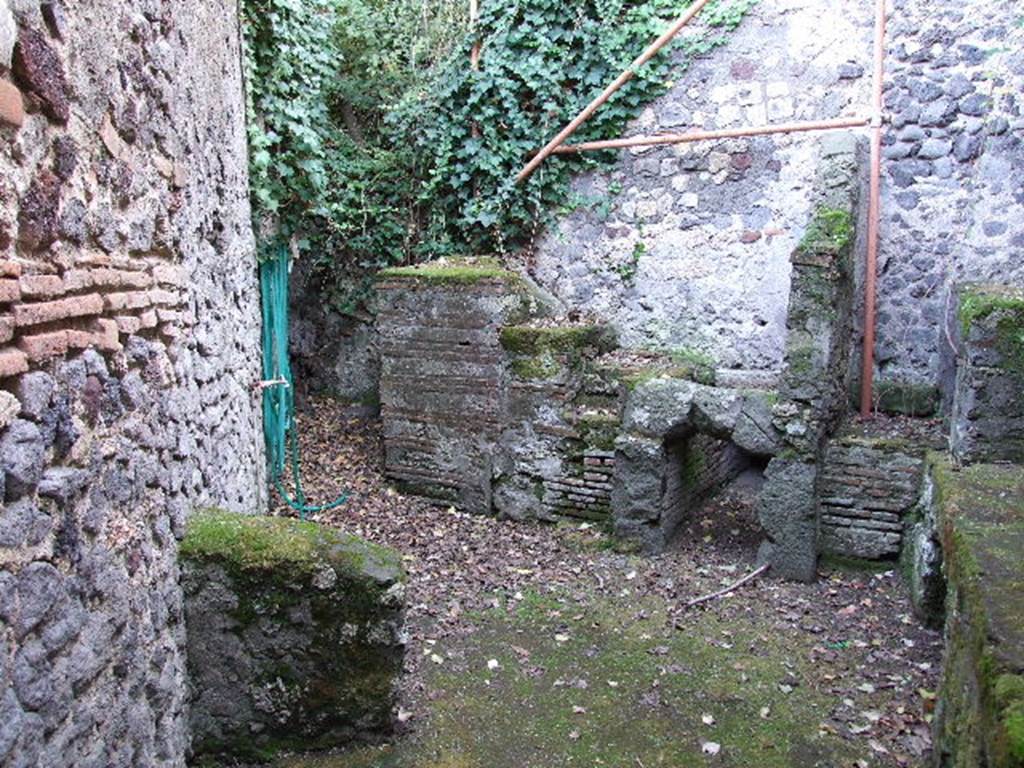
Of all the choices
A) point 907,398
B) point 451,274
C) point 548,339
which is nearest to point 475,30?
point 451,274

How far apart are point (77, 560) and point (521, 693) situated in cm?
245

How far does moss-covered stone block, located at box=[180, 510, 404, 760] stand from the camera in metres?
3.24

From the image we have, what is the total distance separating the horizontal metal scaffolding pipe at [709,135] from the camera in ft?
19.9

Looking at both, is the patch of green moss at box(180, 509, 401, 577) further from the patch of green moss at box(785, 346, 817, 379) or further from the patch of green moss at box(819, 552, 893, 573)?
the patch of green moss at box(819, 552, 893, 573)

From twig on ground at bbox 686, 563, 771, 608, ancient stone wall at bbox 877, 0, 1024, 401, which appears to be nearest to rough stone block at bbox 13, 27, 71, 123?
twig on ground at bbox 686, 563, 771, 608

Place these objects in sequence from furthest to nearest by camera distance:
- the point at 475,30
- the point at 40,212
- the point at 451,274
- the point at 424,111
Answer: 1. the point at 424,111
2. the point at 475,30
3. the point at 451,274
4. the point at 40,212

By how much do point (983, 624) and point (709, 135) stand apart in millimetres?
4980

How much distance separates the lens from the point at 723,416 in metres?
5.26

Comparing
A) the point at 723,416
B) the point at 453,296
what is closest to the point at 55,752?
the point at 723,416

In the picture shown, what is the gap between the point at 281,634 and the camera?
3.30m

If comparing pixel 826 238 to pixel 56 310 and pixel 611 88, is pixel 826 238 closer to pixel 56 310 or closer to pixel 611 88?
pixel 611 88

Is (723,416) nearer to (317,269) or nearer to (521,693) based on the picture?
(521,693)

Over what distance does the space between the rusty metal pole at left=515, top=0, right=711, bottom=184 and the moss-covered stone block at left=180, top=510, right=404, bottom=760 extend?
449 centimetres

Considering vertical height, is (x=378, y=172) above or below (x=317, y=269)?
above
